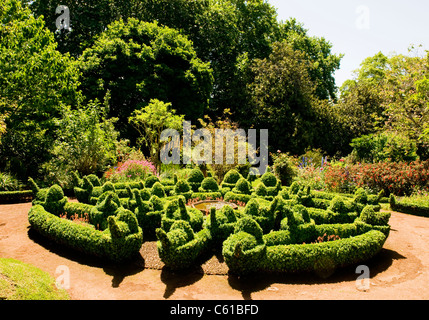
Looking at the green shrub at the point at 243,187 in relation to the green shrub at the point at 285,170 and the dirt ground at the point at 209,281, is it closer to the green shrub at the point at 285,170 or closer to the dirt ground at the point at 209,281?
the dirt ground at the point at 209,281

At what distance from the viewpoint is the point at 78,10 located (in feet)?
67.9

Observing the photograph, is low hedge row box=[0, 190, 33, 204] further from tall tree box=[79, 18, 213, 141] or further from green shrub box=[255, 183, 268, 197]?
tall tree box=[79, 18, 213, 141]

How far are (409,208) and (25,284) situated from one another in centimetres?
1217

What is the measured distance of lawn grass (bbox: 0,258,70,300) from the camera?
4450 mm

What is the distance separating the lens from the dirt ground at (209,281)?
5156mm

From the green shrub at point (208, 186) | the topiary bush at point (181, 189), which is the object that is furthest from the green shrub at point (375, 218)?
the topiary bush at point (181, 189)

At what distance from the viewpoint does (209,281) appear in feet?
18.7

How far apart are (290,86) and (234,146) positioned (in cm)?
792

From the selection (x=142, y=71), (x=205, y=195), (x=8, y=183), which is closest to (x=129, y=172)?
(x=205, y=195)

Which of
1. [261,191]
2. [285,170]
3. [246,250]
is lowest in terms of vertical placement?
[246,250]

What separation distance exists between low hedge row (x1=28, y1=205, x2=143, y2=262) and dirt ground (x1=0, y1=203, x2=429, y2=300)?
27 centimetres

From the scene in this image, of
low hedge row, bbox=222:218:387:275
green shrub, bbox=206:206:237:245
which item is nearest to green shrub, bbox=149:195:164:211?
green shrub, bbox=206:206:237:245

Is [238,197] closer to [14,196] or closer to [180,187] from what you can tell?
[180,187]

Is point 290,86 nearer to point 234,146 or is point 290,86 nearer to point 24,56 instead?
point 234,146
